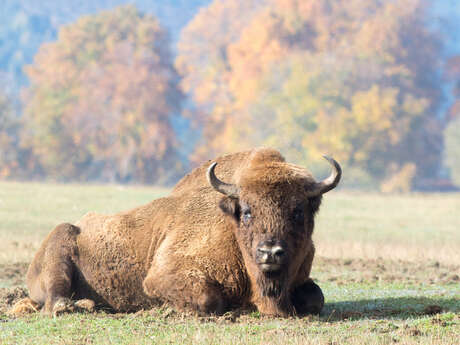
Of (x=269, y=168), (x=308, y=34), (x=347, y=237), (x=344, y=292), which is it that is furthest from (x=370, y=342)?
(x=308, y=34)

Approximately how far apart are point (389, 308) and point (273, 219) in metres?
2.40

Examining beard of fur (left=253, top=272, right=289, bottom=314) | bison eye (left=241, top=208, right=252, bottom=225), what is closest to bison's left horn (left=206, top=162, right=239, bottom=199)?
bison eye (left=241, top=208, right=252, bottom=225)

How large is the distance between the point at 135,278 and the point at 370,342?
138 inches

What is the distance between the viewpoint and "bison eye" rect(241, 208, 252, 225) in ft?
28.9

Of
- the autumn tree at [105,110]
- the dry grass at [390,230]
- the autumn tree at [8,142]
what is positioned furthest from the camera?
the autumn tree at [8,142]

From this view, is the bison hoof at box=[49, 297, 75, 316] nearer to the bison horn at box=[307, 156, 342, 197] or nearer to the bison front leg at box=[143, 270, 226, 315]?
the bison front leg at box=[143, 270, 226, 315]

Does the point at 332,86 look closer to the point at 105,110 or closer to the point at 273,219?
the point at 105,110

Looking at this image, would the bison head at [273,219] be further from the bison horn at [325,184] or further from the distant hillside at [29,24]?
the distant hillside at [29,24]

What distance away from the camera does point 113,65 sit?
6950 cm

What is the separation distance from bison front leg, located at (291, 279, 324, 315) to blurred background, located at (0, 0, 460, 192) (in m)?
48.6

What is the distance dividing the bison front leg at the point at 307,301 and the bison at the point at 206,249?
12 millimetres

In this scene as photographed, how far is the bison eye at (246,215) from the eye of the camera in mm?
8805

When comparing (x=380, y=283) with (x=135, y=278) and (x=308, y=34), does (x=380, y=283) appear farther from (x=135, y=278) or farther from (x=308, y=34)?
(x=308, y=34)

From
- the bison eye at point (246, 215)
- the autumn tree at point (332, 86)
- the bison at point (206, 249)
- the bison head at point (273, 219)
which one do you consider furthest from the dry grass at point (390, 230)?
the autumn tree at point (332, 86)
